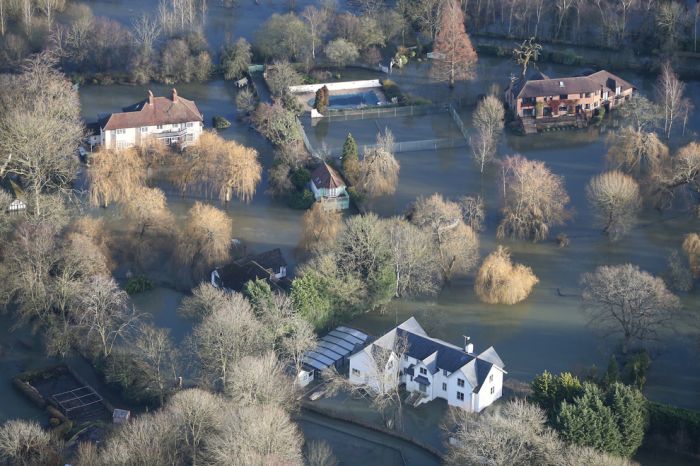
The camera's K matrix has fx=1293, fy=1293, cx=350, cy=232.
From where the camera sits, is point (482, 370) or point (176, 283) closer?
point (482, 370)

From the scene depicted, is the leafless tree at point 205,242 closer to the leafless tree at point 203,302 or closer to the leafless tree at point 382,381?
the leafless tree at point 203,302

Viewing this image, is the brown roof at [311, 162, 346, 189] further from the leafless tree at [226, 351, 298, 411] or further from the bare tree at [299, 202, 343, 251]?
the leafless tree at [226, 351, 298, 411]

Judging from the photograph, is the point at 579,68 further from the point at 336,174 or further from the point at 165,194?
the point at 165,194

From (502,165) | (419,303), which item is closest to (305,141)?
(502,165)

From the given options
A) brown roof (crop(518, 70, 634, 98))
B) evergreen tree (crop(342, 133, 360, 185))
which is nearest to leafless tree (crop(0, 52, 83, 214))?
evergreen tree (crop(342, 133, 360, 185))

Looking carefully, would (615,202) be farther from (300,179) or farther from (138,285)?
(138,285)

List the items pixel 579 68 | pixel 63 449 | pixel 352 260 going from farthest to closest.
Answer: pixel 579 68, pixel 352 260, pixel 63 449

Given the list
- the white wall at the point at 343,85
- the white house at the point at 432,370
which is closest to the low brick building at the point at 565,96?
the white wall at the point at 343,85

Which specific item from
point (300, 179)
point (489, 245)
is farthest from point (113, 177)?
point (489, 245)
